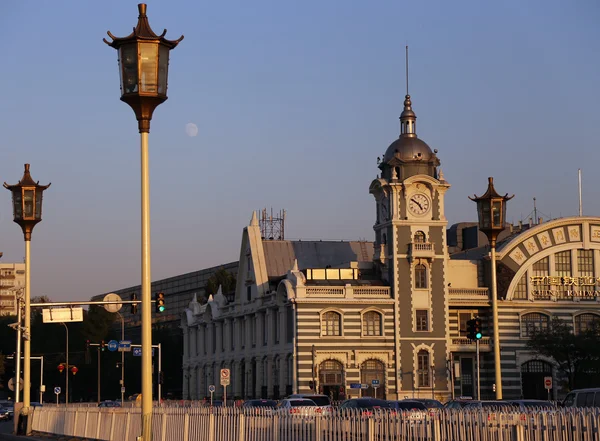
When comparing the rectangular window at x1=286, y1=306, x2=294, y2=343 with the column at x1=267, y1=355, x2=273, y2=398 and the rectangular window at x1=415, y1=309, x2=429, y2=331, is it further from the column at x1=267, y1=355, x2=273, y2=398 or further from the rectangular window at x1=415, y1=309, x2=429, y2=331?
the rectangular window at x1=415, y1=309, x2=429, y2=331

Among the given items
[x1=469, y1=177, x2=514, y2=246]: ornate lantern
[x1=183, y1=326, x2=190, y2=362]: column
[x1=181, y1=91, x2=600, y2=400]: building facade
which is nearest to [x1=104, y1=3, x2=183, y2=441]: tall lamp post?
[x1=469, y1=177, x2=514, y2=246]: ornate lantern

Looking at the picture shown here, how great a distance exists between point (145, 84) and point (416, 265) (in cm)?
7124

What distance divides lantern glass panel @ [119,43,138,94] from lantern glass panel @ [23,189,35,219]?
71.9 ft

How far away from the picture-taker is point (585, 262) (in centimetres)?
9962

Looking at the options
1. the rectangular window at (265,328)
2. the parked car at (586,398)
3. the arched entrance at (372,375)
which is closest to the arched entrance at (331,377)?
Answer: the arched entrance at (372,375)

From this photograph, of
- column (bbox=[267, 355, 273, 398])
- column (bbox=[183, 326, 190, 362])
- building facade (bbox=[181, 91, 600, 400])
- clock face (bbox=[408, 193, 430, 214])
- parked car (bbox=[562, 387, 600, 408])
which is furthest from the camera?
column (bbox=[183, 326, 190, 362])

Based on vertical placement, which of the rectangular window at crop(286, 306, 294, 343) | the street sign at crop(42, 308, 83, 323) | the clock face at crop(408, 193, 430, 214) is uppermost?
the clock face at crop(408, 193, 430, 214)

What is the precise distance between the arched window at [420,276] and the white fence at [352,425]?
58.9 metres

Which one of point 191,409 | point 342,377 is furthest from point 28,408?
point 342,377

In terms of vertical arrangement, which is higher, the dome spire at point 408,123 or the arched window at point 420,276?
the dome spire at point 408,123

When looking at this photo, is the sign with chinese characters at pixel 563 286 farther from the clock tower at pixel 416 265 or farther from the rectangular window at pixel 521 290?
the clock tower at pixel 416 265

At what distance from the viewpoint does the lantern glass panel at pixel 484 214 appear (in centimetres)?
5231

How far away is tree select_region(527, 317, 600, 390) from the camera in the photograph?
9238cm

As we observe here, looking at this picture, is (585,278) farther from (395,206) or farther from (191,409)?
(191,409)
